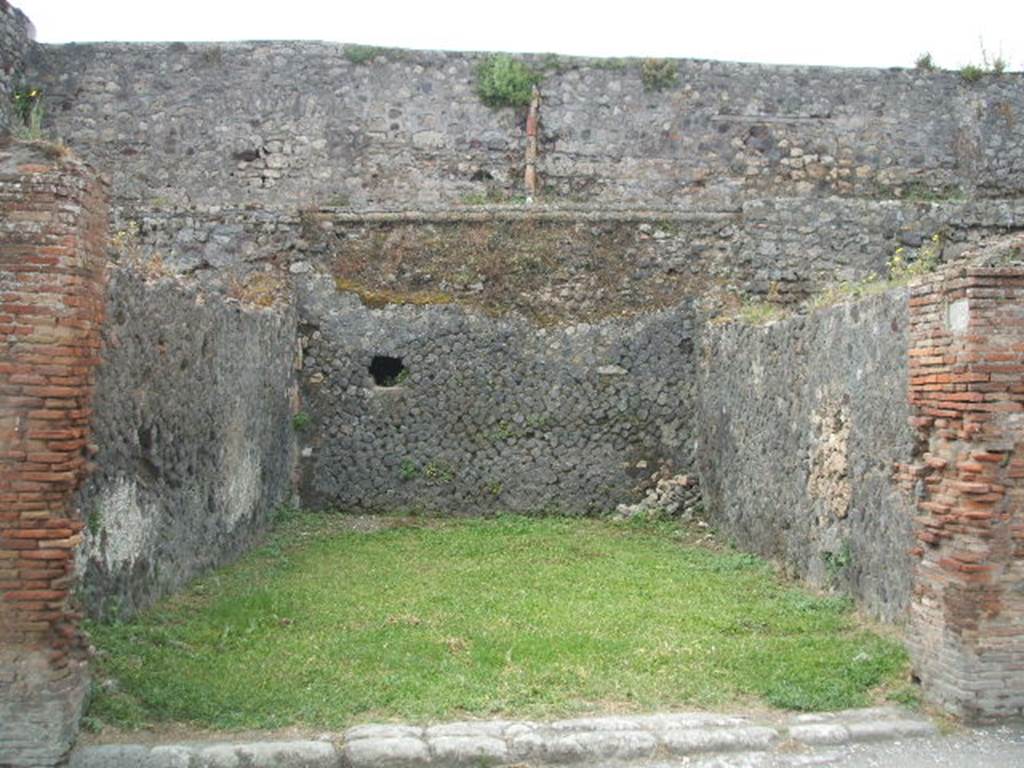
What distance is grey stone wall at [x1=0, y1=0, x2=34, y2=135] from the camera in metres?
13.7

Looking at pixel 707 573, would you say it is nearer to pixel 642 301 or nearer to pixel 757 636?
pixel 757 636

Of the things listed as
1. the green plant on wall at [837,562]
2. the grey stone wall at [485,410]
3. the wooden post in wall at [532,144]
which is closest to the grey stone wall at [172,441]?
the grey stone wall at [485,410]

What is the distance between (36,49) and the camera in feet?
47.3

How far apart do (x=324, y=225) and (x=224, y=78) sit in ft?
11.9

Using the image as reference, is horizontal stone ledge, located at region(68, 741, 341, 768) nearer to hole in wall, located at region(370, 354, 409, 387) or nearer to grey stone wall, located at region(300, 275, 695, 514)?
grey stone wall, located at region(300, 275, 695, 514)

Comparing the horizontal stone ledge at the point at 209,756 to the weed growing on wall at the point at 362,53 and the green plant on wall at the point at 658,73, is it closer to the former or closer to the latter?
the weed growing on wall at the point at 362,53

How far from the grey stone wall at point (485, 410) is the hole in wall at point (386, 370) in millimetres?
91

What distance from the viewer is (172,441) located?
315 inches

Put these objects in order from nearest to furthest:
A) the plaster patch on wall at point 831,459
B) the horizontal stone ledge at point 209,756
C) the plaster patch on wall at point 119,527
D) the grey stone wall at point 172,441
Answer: the horizontal stone ledge at point 209,756 → the plaster patch on wall at point 119,527 → the grey stone wall at point 172,441 → the plaster patch on wall at point 831,459

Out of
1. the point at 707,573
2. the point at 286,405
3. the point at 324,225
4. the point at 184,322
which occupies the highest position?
the point at 324,225

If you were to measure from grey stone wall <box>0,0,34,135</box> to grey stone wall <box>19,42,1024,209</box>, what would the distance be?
0.27 m

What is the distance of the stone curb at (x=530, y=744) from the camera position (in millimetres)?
4883

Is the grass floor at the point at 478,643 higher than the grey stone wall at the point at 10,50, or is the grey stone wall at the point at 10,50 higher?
the grey stone wall at the point at 10,50

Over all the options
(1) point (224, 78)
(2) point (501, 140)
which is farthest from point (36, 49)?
(2) point (501, 140)
